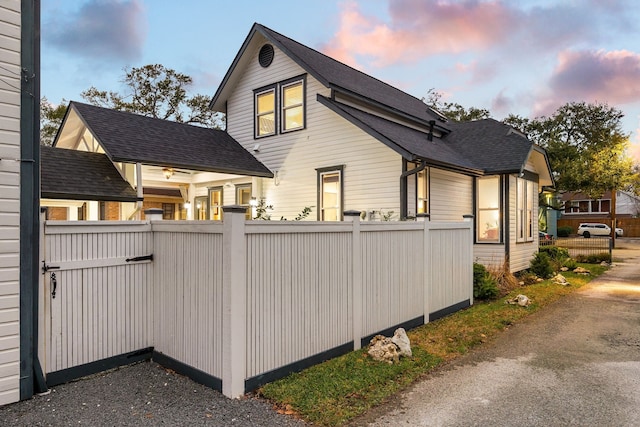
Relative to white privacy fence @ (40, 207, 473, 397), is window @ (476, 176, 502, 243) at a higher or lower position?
higher

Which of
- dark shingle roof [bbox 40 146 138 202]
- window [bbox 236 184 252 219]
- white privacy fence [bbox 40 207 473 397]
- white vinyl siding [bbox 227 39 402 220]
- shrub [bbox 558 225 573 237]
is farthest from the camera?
shrub [bbox 558 225 573 237]

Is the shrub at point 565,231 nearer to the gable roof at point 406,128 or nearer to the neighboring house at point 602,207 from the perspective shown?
the neighboring house at point 602,207

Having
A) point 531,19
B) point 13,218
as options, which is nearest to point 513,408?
point 13,218

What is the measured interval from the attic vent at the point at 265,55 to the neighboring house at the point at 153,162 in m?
2.70

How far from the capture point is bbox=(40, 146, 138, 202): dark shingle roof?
Answer: 7.66 metres

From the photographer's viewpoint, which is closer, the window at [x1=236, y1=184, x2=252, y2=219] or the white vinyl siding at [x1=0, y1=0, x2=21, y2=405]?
the white vinyl siding at [x1=0, y1=0, x2=21, y2=405]

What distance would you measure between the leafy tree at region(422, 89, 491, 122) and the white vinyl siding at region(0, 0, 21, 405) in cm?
2691

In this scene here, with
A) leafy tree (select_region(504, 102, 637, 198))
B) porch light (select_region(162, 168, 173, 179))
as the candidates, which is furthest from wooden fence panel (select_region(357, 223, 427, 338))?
leafy tree (select_region(504, 102, 637, 198))

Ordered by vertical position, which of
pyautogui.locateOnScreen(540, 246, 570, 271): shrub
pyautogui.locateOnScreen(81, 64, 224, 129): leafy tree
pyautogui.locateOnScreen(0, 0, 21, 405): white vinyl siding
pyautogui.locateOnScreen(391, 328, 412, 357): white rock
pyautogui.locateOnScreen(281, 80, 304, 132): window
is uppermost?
pyautogui.locateOnScreen(81, 64, 224, 129): leafy tree

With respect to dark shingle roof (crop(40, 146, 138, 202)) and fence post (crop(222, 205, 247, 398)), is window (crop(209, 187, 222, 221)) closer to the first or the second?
dark shingle roof (crop(40, 146, 138, 202))

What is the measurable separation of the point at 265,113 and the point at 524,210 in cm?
924

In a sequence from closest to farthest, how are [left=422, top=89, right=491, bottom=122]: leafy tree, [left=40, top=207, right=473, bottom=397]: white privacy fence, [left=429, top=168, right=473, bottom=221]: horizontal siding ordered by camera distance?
[left=40, top=207, right=473, bottom=397]: white privacy fence, [left=429, top=168, right=473, bottom=221]: horizontal siding, [left=422, top=89, right=491, bottom=122]: leafy tree

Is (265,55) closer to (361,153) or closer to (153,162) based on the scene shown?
(361,153)

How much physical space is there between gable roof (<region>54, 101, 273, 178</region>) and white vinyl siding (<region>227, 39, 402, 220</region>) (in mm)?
591
